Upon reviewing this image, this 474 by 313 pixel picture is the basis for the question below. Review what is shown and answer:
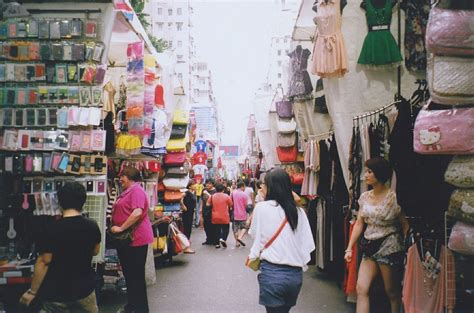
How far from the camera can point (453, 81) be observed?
4141 mm

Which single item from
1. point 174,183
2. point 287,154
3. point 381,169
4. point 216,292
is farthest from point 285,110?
point 381,169

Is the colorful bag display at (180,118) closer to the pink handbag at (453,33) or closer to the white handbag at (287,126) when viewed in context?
the white handbag at (287,126)

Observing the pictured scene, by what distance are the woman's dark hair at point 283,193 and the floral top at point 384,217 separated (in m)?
1.28

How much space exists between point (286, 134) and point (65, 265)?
9.97 meters

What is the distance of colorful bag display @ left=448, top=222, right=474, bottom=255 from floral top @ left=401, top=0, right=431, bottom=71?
3464 mm

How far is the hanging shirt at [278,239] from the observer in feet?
15.1

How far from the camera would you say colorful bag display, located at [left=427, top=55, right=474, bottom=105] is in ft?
13.6

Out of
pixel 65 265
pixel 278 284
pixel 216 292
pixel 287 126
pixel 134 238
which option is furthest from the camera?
pixel 287 126

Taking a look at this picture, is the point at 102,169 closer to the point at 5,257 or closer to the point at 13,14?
the point at 5,257

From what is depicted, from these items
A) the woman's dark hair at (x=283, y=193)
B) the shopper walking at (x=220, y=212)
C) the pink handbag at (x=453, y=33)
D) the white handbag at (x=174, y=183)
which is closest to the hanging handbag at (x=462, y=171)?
the pink handbag at (x=453, y=33)

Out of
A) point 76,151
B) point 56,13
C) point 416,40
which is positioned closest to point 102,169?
point 76,151

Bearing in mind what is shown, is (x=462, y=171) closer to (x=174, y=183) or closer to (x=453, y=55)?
(x=453, y=55)

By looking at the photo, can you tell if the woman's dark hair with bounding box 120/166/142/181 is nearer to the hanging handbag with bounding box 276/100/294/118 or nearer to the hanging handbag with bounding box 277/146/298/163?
the hanging handbag with bounding box 277/146/298/163

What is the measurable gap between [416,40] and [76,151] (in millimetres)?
4308
